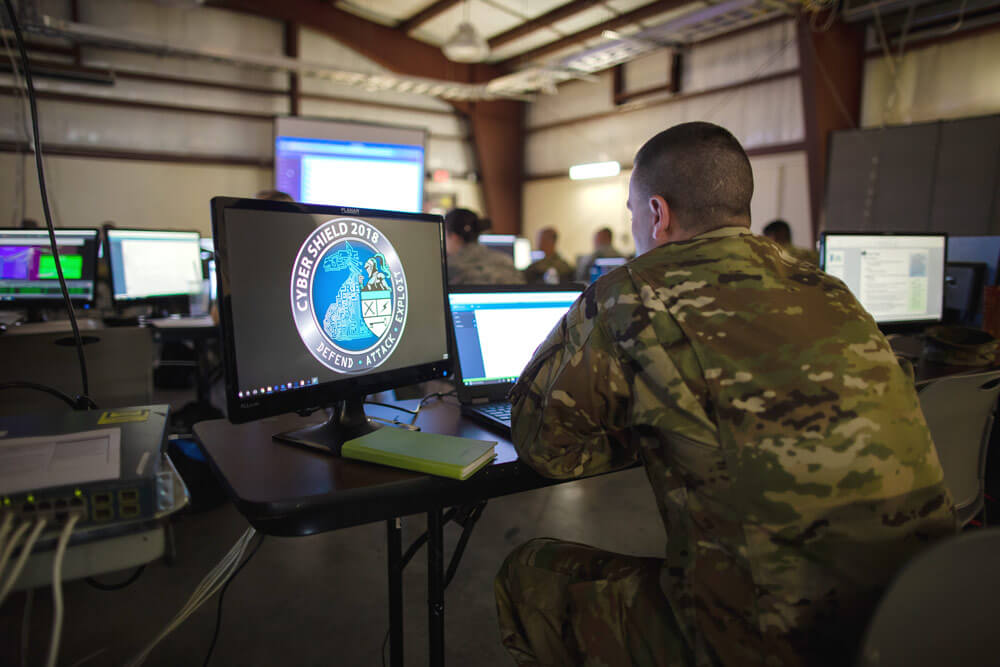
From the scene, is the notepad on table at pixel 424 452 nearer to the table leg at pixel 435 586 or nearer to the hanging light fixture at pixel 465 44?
the table leg at pixel 435 586

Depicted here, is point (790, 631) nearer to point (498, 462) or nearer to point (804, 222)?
point (498, 462)

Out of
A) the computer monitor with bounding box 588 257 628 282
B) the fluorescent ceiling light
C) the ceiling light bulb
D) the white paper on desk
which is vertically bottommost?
the white paper on desk

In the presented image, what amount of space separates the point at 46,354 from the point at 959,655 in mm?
2452

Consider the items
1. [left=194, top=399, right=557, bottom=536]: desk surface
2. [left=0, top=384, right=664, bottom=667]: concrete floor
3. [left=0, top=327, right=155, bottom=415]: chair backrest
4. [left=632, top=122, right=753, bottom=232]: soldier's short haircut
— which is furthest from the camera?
[left=0, top=327, right=155, bottom=415]: chair backrest

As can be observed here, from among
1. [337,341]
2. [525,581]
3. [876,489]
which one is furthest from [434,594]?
[876,489]

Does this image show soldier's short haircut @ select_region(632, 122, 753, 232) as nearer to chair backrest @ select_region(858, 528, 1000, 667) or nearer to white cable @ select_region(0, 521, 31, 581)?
chair backrest @ select_region(858, 528, 1000, 667)

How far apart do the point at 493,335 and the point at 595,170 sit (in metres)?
8.02

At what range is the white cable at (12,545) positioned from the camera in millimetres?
565

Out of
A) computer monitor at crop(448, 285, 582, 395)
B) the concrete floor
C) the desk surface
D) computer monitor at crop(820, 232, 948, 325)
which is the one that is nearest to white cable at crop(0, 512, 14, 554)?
the desk surface

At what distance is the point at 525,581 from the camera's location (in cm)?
100

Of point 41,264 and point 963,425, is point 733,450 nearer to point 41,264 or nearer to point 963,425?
point 963,425

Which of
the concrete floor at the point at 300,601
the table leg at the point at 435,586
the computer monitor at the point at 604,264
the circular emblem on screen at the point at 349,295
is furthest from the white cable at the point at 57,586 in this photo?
the computer monitor at the point at 604,264

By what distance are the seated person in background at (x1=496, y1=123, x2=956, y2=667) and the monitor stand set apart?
0.34 meters

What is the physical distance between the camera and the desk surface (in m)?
0.84
